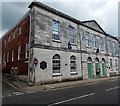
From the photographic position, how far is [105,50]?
23.7m

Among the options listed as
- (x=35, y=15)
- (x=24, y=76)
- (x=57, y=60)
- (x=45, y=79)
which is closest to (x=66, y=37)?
(x=57, y=60)

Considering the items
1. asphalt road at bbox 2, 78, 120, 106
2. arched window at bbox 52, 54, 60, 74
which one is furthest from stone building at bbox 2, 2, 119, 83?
asphalt road at bbox 2, 78, 120, 106

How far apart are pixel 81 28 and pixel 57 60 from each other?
27.8 feet

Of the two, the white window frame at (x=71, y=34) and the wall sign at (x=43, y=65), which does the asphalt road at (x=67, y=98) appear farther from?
the white window frame at (x=71, y=34)

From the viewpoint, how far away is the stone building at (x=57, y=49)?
39.6 feet

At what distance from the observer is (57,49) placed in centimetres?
1398

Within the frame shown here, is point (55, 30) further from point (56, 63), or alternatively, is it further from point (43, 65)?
point (43, 65)

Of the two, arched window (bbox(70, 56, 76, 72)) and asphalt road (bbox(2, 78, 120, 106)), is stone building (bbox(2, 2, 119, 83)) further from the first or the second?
asphalt road (bbox(2, 78, 120, 106))

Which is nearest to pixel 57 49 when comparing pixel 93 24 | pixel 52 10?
pixel 52 10

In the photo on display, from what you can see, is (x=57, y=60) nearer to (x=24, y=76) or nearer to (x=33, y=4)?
(x=24, y=76)

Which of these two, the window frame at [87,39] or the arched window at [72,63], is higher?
the window frame at [87,39]

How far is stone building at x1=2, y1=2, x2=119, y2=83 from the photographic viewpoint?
12.1 m

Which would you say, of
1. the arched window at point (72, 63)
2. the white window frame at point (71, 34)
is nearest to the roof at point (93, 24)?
the white window frame at point (71, 34)

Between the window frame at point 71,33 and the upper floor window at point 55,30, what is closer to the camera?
the upper floor window at point 55,30
